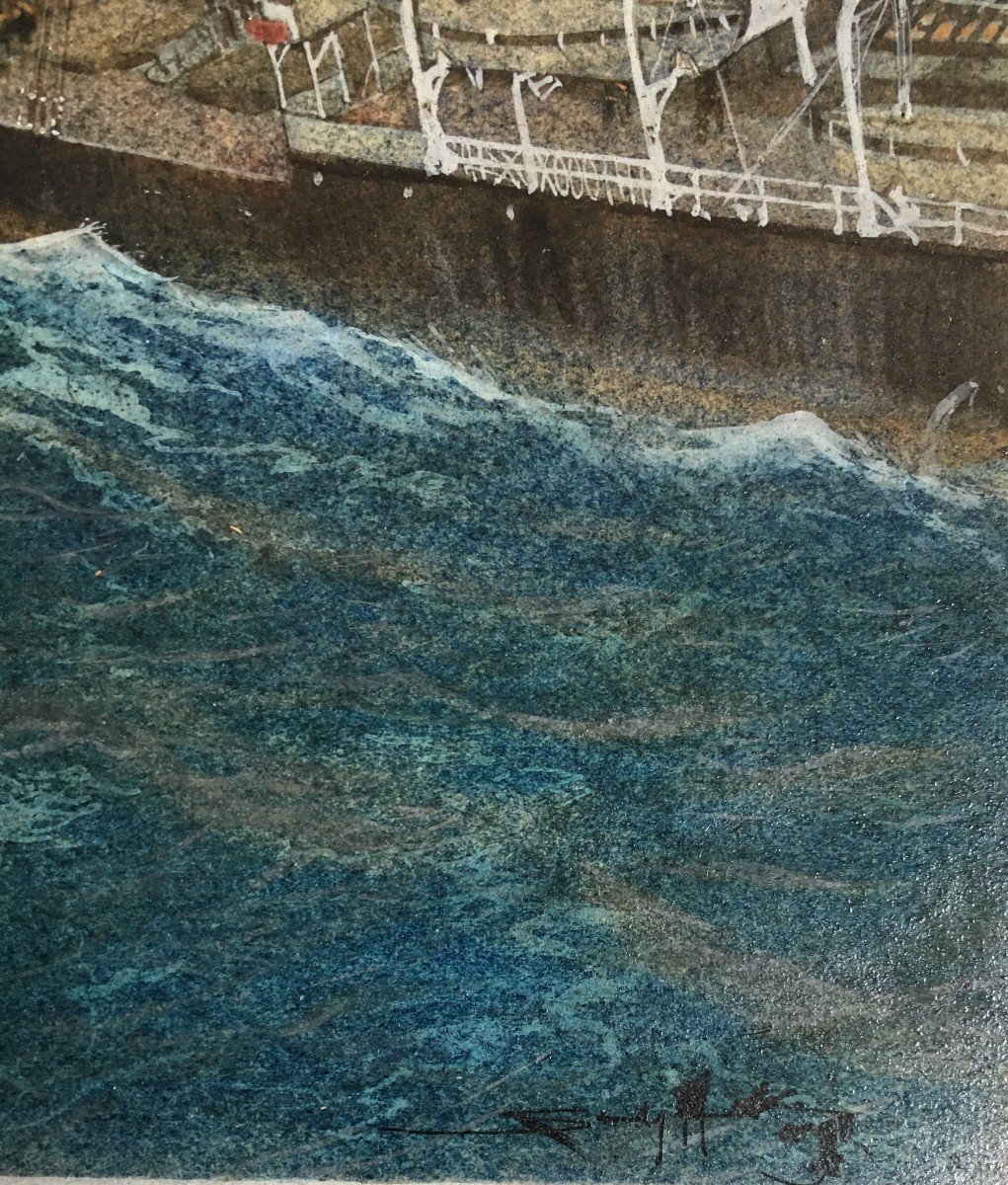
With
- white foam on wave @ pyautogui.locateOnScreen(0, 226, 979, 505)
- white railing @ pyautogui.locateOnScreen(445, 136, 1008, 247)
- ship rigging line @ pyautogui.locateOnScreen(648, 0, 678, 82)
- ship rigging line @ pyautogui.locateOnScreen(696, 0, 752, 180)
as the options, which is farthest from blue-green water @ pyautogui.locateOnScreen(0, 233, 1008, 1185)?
ship rigging line @ pyautogui.locateOnScreen(648, 0, 678, 82)

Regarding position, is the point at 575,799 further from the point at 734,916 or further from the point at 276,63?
the point at 276,63

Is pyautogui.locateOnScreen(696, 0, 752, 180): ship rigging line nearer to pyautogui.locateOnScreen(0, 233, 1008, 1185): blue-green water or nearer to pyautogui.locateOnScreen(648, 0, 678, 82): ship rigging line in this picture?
pyautogui.locateOnScreen(648, 0, 678, 82): ship rigging line

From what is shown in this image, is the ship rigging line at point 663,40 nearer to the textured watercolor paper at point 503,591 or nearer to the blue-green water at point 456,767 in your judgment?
the textured watercolor paper at point 503,591

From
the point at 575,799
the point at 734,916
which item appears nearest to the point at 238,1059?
the point at 575,799
